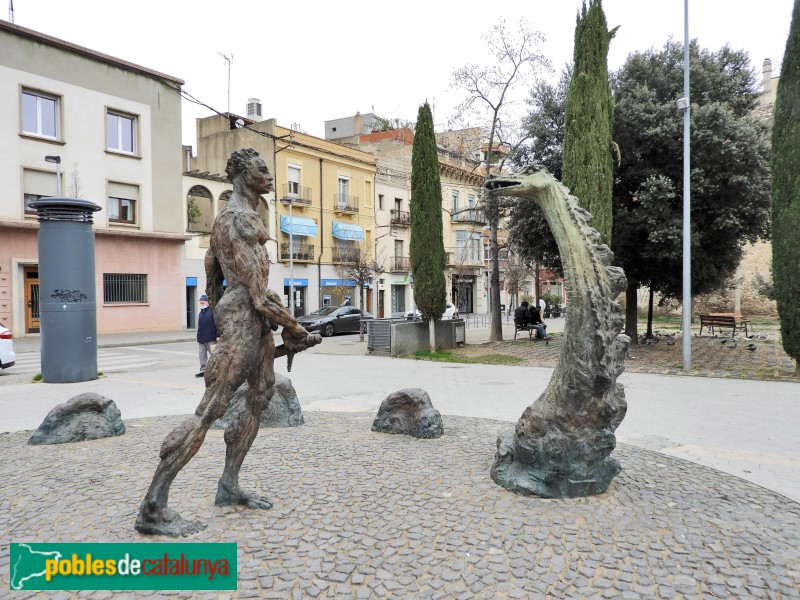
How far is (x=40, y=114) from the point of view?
2114cm

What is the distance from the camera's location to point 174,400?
8.83 metres

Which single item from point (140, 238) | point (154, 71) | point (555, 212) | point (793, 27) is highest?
point (154, 71)

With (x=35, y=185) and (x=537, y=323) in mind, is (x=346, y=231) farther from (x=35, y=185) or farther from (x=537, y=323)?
(x=537, y=323)

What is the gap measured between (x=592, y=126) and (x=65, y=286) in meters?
11.1

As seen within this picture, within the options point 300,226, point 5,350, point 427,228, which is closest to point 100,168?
point 300,226

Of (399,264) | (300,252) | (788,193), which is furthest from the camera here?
(399,264)

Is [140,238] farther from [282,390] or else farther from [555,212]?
[555,212]

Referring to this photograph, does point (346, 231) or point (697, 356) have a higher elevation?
point (346, 231)

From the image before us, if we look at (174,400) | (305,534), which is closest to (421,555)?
(305,534)

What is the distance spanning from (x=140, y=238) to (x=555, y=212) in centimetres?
2295

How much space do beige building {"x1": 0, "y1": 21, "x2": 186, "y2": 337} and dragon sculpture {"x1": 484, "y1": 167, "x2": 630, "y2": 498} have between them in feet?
63.0

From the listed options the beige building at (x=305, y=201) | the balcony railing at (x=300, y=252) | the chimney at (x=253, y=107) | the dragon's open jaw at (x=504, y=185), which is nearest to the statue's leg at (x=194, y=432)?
the dragon's open jaw at (x=504, y=185)

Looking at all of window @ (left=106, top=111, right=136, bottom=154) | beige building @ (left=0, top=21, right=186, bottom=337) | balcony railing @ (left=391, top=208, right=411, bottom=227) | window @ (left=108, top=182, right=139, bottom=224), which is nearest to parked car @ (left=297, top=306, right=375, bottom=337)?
beige building @ (left=0, top=21, right=186, bottom=337)

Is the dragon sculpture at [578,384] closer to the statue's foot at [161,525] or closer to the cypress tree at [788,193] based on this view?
the statue's foot at [161,525]
